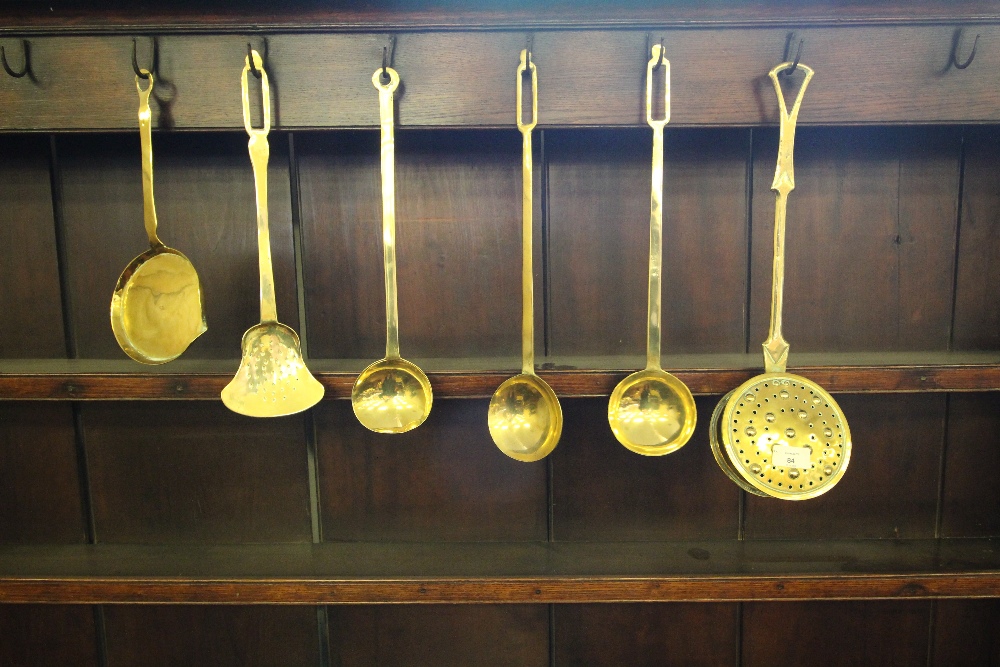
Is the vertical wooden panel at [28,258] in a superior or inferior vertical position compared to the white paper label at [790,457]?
superior

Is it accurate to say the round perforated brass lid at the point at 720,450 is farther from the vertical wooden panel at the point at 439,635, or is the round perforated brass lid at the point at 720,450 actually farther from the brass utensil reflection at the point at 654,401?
the vertical wooden panel at the point at 439,635

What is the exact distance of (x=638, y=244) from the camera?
90 centimetres

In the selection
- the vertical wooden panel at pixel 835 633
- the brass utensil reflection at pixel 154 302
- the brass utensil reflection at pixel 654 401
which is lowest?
the vertical wooden panel at pixel 835 633

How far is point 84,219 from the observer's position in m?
0.91

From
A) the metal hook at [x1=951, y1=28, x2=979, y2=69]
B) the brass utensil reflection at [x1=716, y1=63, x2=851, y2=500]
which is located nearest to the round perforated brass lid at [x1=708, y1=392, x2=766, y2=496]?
the brass utensil reflection at [x1=716, y1=63, x2=851, y2=500]

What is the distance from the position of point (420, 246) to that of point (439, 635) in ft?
2.03

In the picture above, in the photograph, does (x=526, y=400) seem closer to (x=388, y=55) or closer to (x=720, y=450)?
(x=720, y=450)

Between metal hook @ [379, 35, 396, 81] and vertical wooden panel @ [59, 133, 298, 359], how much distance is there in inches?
8.9

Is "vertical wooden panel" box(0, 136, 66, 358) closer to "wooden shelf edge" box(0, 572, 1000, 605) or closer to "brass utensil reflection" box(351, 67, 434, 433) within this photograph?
"wooden shelf edge" box(0, 572, 1000, 605)

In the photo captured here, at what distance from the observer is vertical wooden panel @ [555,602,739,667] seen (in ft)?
3.16

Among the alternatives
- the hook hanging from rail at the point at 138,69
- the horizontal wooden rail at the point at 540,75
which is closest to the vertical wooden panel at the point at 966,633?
the horizontal wooden rail at the point at 540,75

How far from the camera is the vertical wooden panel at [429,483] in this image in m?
0.94

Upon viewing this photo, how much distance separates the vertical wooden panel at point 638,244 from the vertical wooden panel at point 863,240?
0.04 meters

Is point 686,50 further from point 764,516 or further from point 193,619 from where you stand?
point 193,619
